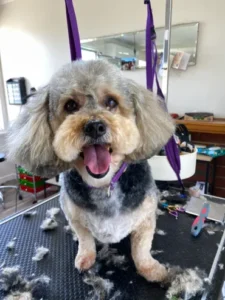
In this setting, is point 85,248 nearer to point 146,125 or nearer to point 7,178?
point 146,125

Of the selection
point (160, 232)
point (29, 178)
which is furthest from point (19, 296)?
point (29, 178)

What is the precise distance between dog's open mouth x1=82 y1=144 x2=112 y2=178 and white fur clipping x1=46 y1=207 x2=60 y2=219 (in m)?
0.54

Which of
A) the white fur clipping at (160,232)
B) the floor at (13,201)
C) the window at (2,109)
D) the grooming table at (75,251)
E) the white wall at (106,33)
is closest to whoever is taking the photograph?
the grooming table at (75,251)

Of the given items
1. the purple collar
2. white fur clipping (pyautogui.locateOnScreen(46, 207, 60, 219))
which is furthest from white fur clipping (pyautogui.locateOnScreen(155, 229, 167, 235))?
white fur clipping (pyautogui.locateOnScreen(46, 207, 60, 219))

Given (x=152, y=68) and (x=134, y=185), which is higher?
(x=152, y=68)

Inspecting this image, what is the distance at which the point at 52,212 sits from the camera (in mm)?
1056

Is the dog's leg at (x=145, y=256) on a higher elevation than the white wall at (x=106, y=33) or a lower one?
lower

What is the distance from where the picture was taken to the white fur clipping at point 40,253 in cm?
77

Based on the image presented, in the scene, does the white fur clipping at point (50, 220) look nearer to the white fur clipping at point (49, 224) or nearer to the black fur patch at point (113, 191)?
the white fur clipping at point (49, 224)

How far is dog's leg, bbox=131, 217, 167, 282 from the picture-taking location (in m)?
0.68

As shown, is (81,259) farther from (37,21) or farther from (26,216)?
(37,21)

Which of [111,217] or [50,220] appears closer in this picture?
[111,217]

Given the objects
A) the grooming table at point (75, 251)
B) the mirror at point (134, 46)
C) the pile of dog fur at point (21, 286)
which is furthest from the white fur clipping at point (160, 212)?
the mirror at point (134, 46)

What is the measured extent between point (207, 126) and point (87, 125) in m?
1.47
